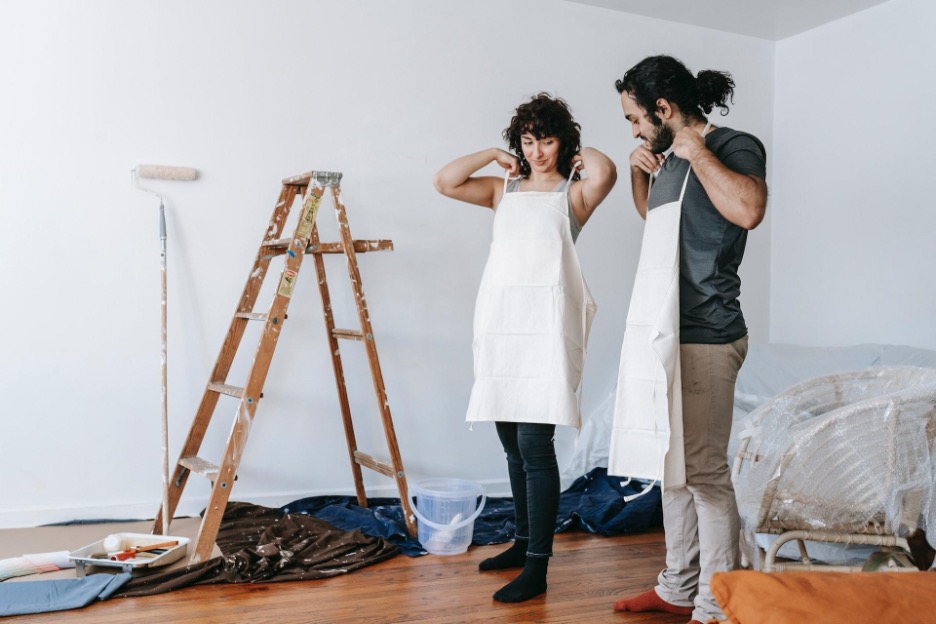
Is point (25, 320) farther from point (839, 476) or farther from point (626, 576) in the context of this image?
point (839, 476)

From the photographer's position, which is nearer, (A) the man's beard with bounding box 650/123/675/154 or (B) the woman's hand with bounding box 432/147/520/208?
(A) the man's beard with bounding box 650/123/675/154

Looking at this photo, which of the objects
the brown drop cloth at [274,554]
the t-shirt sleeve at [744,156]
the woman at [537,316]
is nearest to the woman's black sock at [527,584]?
the woman at [537,316]

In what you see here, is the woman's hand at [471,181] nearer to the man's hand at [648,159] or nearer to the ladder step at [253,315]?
the man's hand at [648,159]

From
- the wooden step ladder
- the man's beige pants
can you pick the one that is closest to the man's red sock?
the man's beige pants

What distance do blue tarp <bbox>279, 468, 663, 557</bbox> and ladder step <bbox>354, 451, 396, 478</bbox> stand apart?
17 cm

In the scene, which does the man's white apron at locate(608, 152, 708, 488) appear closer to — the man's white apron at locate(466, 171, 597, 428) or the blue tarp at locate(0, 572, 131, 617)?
the man's white apron at locate(466, 171, 597, 428)

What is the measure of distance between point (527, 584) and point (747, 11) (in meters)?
2.95

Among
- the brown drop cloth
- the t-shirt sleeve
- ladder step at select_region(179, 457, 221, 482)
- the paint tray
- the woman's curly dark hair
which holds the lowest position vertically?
the brown drop cloth

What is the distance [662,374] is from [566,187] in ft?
2.40

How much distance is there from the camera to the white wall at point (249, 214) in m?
3.20

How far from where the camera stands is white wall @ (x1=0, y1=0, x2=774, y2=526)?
3197mm

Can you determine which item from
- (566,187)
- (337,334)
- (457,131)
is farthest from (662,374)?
(457,131)

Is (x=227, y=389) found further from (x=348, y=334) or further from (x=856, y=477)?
(x=856, y=477)

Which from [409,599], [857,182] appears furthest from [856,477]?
[857,182]
